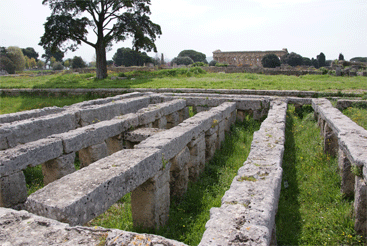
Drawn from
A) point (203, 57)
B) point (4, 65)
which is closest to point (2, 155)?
point (4, 65)

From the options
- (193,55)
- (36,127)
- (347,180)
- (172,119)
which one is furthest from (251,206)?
(193,55)

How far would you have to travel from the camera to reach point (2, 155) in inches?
185

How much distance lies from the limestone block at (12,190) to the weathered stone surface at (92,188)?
1761 millimetres

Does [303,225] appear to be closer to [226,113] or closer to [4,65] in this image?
[226,113]

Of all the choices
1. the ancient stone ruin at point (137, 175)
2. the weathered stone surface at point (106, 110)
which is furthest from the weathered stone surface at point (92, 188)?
the weathered stone surface at point (106, 110)

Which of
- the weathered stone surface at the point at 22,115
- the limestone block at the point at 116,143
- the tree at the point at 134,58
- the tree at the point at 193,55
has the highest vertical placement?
the tree at the point at 193,55

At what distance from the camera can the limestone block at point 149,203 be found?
14.5 feet

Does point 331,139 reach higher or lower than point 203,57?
lower

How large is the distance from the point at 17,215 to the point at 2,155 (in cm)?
237

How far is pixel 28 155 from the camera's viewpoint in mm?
4871

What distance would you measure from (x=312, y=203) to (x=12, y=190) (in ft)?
17.8

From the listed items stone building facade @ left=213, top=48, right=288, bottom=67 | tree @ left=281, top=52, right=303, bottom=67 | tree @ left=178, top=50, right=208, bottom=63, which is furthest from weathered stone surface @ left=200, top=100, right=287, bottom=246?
tree @ left=178, top=50, right=208, bottom=63

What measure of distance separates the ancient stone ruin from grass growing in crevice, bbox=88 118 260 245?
0.21m

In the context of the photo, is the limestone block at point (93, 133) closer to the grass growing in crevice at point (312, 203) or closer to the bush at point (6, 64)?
the grass growing in crevice at point (312, 203)
